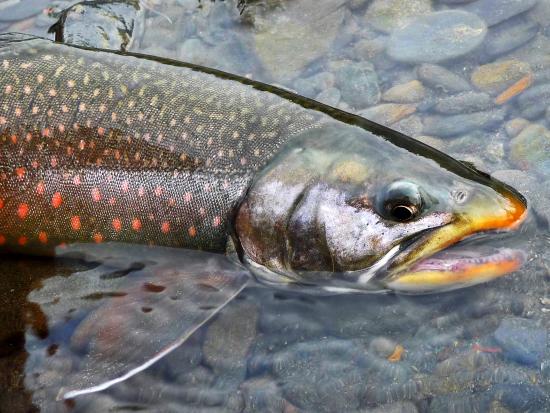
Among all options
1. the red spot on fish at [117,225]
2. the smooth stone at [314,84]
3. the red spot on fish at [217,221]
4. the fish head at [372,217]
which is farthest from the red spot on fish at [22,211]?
the smooth stone at [314,84]

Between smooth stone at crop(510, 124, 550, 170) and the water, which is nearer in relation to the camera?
the water

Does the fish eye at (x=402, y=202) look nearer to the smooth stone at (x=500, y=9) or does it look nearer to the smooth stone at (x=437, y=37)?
the smooth stone at (x=437, y=37)

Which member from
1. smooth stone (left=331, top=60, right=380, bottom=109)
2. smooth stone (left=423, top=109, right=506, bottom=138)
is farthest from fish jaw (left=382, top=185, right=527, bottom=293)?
smooth stone (left=331, top=60, right=380, bottom=109)

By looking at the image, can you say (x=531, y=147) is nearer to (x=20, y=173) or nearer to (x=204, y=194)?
(x=204, y=194)

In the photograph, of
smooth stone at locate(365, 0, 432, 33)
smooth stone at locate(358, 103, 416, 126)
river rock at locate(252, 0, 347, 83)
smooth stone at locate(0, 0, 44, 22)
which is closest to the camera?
smooth stone at locate(358, 103, 416, 126)

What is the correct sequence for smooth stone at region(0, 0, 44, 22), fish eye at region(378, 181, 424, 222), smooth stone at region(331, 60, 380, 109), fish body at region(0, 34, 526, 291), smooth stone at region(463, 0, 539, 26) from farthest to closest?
smooth stone at region(0, 0, 44, 22) → smooth stone at region(463, 0, 539, 26) → smooth stone at region(331, 60, 380, 109) → fish body at region(0, 34, 526, 291) → fish eye at region(378, 181, 424, 222)

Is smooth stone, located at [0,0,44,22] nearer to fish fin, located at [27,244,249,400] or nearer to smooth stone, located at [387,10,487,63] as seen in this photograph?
fish fin, located at [27,244,249,400]
